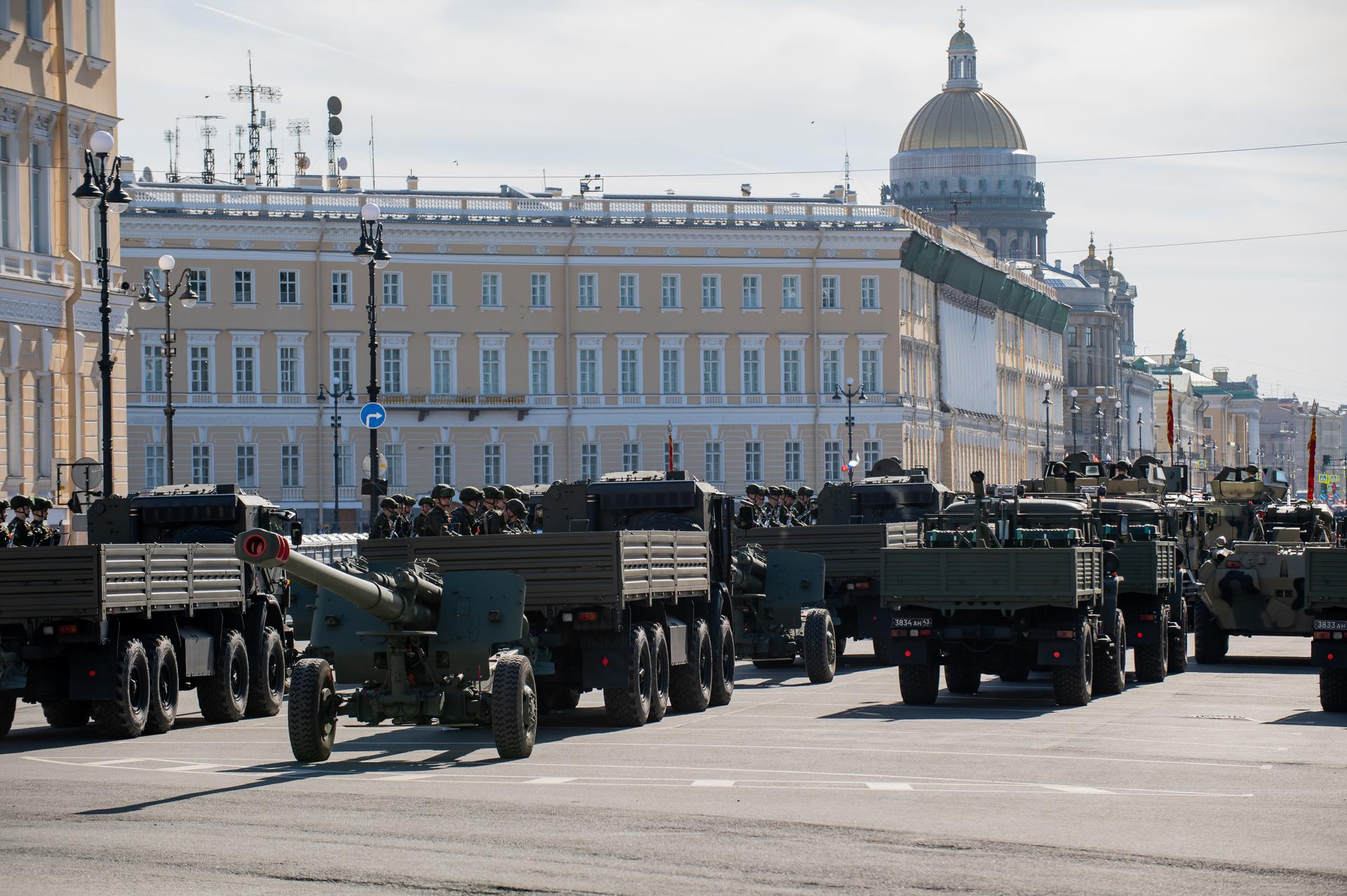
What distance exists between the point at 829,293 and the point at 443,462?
15.8 metres

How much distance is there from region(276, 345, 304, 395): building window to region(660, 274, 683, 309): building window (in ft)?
44.7

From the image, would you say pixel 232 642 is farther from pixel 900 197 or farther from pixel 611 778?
pixel 900 197

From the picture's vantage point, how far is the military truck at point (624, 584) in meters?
19.4

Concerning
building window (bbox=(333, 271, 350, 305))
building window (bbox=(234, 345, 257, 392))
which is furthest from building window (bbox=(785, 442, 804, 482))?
building window (bbox=(234, 345, 257, 392))

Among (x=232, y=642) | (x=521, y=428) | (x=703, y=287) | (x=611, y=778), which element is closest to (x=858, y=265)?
(x=703, y=287)

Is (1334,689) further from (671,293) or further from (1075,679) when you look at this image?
(671,293)

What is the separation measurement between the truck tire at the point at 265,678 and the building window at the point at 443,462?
61.2m

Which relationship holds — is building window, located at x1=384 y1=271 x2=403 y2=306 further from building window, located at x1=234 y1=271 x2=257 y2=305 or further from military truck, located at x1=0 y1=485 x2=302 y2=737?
military truck, located at x1=0 y1=485 x2=302 y2=737

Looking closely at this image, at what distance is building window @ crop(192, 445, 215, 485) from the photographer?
8069 cm

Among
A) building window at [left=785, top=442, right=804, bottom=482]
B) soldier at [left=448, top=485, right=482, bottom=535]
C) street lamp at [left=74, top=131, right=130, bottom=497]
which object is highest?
street lamp at [left=74, top=131, right=130, bottom=497]

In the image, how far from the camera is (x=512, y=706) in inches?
687

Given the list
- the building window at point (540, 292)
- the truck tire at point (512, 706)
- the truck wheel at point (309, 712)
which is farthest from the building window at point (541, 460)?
the truck wheel at point (309, 712)

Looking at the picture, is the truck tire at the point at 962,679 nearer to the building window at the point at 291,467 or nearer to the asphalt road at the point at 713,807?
the asphalt road at the point at 713,807

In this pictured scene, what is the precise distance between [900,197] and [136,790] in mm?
154565
